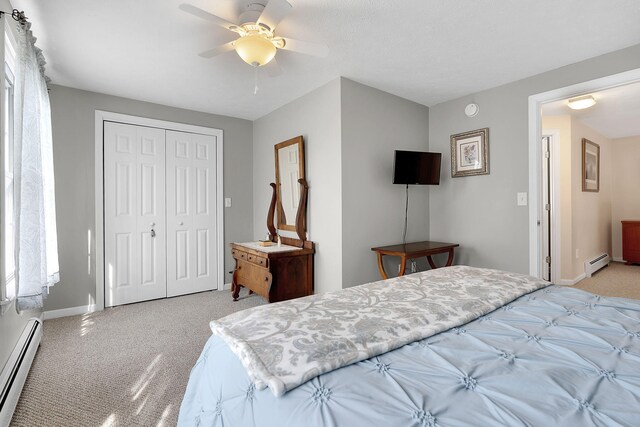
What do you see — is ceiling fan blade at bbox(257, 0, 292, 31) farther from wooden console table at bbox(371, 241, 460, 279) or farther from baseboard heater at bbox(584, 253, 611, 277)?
baseboard heater at bbox(584, 253, 611, 277)

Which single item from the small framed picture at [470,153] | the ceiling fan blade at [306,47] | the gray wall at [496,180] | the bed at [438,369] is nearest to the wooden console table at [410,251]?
the gray wall at [496,180]

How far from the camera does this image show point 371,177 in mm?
3227

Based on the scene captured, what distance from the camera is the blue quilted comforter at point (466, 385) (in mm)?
658

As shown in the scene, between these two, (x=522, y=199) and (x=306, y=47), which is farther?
(x=522, y=199)

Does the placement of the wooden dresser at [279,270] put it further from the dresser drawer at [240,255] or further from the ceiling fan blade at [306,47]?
the ceiling fan blade at [306,47]

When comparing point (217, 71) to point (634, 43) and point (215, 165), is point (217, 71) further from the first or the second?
point (634, 43)

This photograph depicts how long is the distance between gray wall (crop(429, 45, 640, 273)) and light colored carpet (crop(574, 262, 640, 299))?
5.29 feet

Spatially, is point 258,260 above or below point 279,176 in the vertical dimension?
below

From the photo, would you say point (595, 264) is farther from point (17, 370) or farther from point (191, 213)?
point (17, 370)

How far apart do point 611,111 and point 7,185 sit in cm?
612

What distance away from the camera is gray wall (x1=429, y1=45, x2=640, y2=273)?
9.66ft

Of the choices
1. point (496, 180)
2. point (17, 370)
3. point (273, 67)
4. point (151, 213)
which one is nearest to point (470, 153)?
point (496, 180)

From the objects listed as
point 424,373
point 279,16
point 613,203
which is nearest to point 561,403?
point 424,373

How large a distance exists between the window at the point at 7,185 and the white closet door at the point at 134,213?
1309mm
